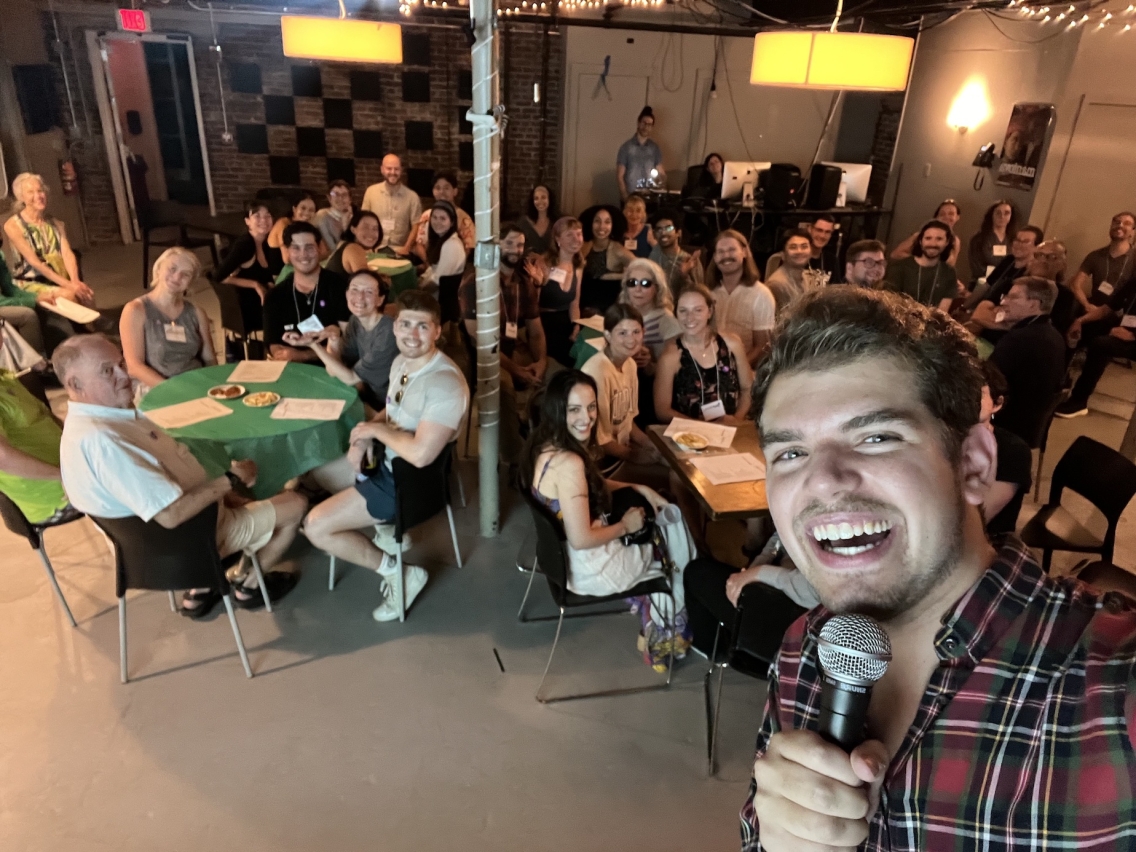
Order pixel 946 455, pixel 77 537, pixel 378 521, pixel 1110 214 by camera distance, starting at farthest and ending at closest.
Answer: pixel 1110 214
pixel 77 537
pixel 378 521
pixel 946 455

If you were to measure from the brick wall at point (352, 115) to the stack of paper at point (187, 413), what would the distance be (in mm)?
6648

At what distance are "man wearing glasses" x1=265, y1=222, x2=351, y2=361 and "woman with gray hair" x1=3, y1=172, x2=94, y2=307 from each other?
8.06 feet

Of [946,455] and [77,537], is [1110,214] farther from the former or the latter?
[77,537]

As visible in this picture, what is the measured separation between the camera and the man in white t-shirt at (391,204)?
6.80m

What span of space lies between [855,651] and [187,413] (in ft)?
9.60

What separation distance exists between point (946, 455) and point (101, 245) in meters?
10.4

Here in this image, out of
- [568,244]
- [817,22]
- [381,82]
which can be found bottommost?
A: [568,244]

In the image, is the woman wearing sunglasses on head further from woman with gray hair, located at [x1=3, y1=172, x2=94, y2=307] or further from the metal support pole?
woman with gray hair, located at [x1=3, y1=172, x2=94, y2=307]

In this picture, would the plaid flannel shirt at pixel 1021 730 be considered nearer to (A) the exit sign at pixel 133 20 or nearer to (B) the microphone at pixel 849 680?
(B) the microphone at pixel 849 680

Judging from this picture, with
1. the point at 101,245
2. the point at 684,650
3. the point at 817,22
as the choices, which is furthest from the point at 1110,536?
the point at 101,245

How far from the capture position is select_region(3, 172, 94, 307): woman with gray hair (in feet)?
17.2

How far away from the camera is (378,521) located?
9.92ft

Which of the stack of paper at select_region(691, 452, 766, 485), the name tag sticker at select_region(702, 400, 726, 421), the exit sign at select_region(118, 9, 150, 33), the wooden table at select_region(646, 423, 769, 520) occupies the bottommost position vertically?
the name tag sticker at select_region(702, 400, 726, 421)

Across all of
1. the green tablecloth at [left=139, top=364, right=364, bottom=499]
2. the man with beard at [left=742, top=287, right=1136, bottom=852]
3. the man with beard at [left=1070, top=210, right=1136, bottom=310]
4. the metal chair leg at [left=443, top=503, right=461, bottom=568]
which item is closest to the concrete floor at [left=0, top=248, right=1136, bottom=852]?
the metal chair leg at [left=443, top=503, right=461, bottom=568]
